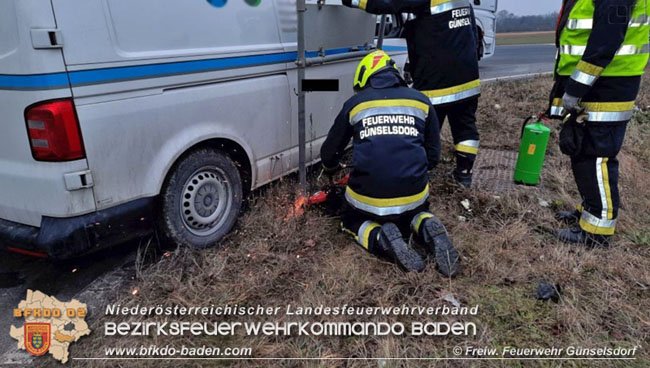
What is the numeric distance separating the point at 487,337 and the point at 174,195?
1.98 meters

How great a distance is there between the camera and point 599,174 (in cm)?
307

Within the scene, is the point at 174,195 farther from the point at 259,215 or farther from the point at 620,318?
the point at 620,318

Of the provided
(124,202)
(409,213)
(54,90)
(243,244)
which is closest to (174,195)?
(124,202)

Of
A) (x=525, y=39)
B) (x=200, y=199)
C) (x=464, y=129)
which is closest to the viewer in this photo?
(x=200, y=199)

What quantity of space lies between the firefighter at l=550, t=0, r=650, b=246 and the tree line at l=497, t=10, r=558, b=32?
4802 centimetres

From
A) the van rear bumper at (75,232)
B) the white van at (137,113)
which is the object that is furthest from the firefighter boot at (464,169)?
the van rear bumper at (75,232)

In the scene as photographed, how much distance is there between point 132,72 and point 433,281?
6.86 feet

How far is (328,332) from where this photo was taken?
2.30 m

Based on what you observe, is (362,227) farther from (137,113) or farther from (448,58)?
(448,58)

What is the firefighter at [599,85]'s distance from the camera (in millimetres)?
2719

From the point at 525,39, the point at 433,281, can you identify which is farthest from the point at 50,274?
the point at 525,39

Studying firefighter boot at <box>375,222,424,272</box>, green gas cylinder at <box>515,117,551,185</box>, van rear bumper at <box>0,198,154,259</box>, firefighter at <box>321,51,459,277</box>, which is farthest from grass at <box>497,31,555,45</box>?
van rear bumper at <box>0,198,154,259</box>

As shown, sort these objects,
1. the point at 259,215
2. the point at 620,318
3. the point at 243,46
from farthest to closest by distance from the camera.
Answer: the point at 259,215
the point at 243,46
the point at 620,318

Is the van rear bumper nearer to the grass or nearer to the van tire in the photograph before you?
the van tire
